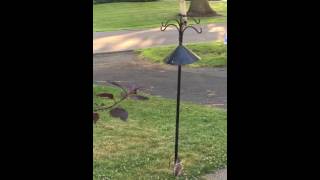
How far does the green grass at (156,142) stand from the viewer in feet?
12.2

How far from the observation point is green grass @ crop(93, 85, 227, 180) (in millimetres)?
3709

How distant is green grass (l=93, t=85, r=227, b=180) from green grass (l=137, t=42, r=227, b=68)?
122 inches

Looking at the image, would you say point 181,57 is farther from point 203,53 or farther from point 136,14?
point 136,14

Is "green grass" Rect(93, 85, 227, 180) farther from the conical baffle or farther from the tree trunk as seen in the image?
the tree trunk

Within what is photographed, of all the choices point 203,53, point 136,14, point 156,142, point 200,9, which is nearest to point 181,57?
point 156,142

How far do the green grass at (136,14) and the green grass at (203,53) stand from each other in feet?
15.9

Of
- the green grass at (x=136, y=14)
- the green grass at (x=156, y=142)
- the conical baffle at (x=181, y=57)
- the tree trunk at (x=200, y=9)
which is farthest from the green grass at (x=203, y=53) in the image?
the tree trunk at (x=200, y=9)

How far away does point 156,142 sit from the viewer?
179 inches

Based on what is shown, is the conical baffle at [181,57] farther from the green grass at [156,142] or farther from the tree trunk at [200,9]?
the tree trunk at [200,9]

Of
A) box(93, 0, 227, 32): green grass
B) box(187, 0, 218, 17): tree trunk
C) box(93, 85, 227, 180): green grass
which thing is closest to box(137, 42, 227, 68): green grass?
box(93, 85, 227, 180): green grass
